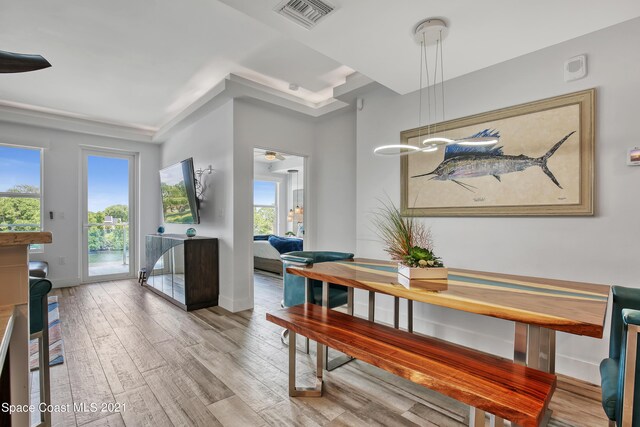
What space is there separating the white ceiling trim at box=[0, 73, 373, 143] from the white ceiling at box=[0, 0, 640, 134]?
116mm

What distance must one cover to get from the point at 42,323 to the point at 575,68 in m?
3.69

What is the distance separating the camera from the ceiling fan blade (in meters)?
0.94

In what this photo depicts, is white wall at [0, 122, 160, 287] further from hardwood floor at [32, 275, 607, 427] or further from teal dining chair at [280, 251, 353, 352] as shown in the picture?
teal dining chair at [280, 251, 353, 352]

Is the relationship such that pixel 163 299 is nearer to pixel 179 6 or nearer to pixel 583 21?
pixel 179 6

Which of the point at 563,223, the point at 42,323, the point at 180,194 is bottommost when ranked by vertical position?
the point at 42,323

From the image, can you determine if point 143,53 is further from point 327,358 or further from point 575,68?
point 575,68

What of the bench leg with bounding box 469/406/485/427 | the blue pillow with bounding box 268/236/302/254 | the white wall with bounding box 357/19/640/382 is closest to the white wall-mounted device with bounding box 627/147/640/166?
the white wall with bounding box 357/19/640/382

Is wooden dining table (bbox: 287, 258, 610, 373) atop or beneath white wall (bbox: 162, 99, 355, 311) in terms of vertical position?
beneath

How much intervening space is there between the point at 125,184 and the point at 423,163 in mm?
5363

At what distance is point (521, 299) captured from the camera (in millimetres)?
1441

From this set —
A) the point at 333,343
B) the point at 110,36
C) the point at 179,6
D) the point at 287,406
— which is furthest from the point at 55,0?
the point at 287,406

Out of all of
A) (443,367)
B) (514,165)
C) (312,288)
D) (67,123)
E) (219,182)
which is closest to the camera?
(443,367)

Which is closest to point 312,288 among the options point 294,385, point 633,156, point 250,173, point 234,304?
point 294,385

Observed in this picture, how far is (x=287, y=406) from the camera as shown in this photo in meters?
1.89
